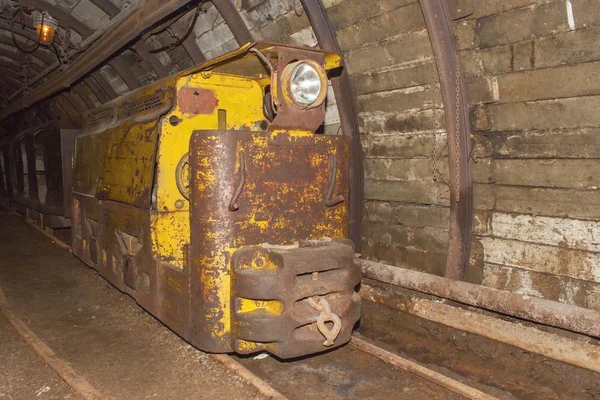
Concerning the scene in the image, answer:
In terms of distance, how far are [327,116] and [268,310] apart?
10.7ft

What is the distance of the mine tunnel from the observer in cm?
292

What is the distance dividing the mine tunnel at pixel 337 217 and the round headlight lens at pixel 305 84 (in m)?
0.02

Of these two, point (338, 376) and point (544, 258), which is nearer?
point (338, 376)

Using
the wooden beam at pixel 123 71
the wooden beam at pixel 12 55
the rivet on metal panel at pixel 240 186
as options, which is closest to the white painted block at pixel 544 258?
the rivet on metal panel at pixel 240 186

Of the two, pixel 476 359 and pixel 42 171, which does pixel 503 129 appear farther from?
pixel 42 171

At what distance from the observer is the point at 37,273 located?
229 inches

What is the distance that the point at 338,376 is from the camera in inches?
129

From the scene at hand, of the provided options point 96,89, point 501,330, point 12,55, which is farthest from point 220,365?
point 12,55

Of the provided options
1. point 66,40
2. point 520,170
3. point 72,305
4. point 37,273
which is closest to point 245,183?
point 520,170

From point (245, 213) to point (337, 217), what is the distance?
0.71 m

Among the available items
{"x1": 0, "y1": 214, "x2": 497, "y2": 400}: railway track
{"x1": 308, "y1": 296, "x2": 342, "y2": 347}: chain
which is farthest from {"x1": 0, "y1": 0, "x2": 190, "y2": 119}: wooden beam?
{"x1": 0, "y1": 214, "x2": 497, "y2": 400}: railway track

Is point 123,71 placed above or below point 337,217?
above

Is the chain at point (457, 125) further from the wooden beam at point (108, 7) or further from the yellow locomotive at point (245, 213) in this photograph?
the wooden beam at point (108, 7)

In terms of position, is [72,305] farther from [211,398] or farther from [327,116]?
[327,116]
